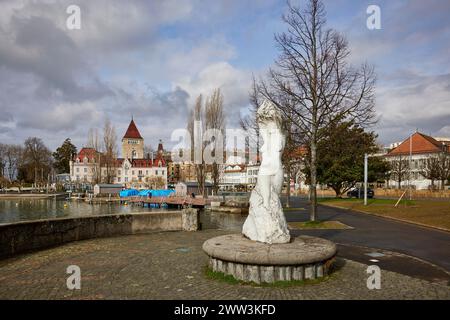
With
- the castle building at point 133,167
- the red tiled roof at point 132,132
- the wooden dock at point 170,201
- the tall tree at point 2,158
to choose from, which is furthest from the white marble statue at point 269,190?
the red tiled roof at point 132,132

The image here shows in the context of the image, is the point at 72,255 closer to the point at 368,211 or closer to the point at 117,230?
the point at 117,230

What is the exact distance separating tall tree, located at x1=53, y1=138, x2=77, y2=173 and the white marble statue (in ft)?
374

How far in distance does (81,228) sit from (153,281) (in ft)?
21.0

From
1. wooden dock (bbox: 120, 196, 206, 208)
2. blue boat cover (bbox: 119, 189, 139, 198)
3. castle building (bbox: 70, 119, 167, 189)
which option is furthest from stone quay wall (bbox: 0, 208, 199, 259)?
castle building (bbox: 70, 119, 167, 189)

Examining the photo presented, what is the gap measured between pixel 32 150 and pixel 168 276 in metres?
96.3

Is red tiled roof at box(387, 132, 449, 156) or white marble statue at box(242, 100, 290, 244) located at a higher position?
red tiled roof at box(387, 132, 449, 156)

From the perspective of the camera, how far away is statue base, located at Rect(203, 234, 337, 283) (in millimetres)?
6609

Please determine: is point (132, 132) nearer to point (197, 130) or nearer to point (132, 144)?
point (132, 144)

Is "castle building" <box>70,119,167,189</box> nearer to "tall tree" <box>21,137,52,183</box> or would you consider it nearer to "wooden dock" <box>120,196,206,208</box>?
"tall tree" <box>21,137,52,183</box>

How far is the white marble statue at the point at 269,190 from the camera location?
782cm

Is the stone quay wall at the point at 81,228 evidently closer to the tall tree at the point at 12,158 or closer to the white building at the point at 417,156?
the white building at the point at 417,156

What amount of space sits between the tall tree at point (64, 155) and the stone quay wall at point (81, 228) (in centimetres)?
10656

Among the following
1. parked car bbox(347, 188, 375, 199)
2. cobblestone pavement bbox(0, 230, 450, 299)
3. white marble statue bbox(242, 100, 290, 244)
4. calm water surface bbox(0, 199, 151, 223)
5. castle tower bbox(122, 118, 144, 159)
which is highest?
castle tower bbox(122, 118, 144, 159)
